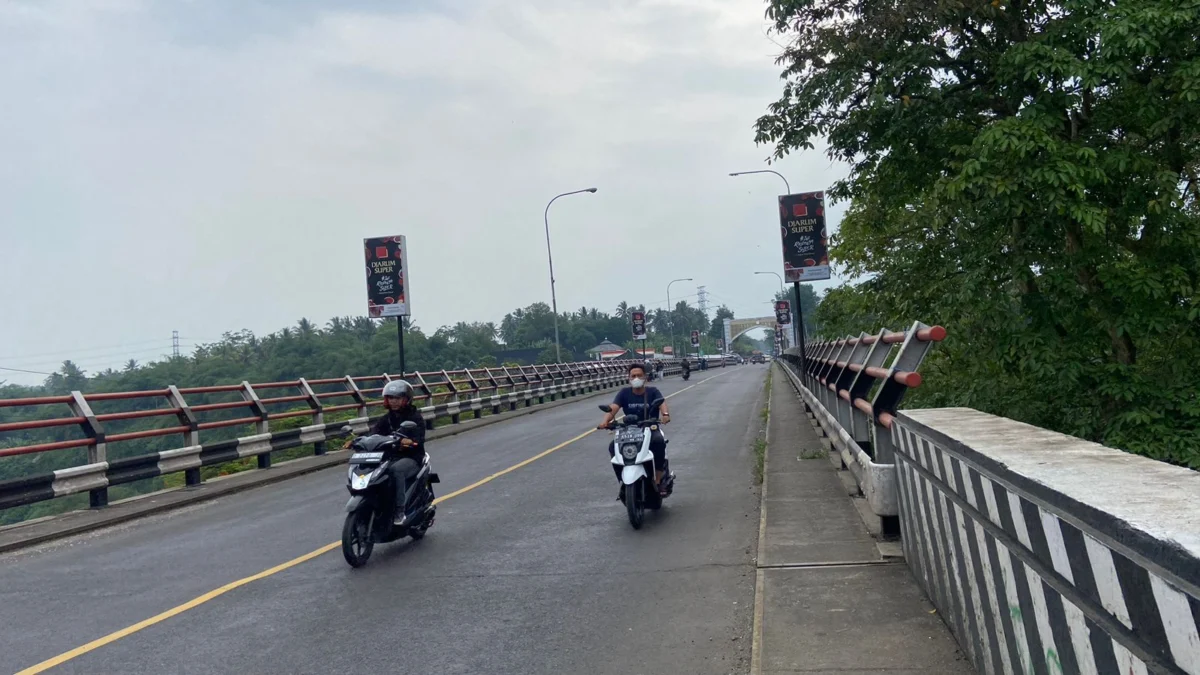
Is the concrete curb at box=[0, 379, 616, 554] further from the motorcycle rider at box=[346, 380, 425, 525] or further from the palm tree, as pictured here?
the palm tree

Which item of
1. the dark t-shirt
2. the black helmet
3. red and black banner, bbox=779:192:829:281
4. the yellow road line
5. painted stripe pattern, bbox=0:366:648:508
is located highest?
red and black banner, bbox=779:192:829:281

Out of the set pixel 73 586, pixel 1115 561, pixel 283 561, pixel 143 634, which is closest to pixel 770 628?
pixel 1115 561

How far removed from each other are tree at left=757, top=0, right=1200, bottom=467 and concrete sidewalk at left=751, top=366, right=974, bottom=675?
15.1ft

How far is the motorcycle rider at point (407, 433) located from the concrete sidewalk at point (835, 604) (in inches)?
131

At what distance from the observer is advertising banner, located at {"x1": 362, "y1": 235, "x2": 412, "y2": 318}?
26562mm

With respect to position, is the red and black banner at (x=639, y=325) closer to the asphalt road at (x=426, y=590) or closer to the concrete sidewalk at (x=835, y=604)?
the asphalt road at (x=426, y=590)

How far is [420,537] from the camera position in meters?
9.70

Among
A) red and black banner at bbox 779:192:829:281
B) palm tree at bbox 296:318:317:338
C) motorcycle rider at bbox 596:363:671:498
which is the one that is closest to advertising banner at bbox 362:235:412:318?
red and black banner at bbox 779:192:829:281

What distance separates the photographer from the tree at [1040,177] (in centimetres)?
1156

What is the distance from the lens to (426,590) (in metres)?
7.59

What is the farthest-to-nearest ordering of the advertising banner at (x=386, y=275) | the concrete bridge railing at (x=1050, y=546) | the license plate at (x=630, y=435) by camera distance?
the advertising banner at (x=386, y=275), the license plate at (x=630, y=435), the concrete bridge railing at (x=1050, y=546)

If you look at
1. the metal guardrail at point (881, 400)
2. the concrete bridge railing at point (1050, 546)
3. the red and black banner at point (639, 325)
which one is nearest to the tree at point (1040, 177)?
the metal guardrail at point (881, 400)

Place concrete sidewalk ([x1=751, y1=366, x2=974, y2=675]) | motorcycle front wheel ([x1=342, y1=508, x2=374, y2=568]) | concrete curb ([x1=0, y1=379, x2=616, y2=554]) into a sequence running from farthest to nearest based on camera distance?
concrete curb ([x1=0, y1=379, x2=616, y2=554]), motorcycle front wheel ([x1=342, y1=508, x2=374, y2=568]), concrete sidewalk ([x1=751, y1=366, x2=974, y2=675])

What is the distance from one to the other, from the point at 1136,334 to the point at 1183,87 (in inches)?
125
